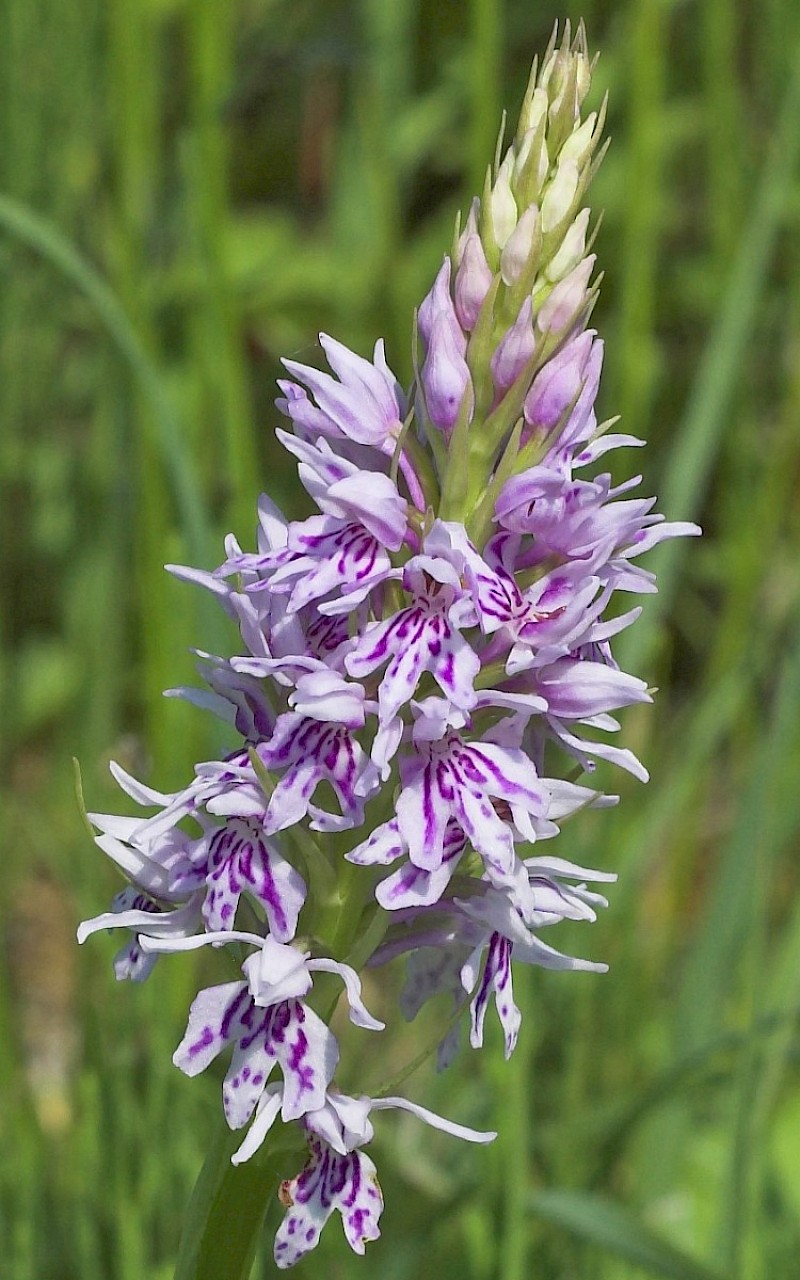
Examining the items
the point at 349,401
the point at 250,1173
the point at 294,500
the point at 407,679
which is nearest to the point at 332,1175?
the point at 250,1173

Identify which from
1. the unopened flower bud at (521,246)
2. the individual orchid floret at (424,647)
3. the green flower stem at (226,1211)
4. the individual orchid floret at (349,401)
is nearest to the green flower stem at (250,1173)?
the green flower stem at (226,1211)

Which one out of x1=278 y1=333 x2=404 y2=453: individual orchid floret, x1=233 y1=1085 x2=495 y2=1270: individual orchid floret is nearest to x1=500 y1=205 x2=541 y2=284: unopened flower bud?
x1=278 y1=333 x2=404 y2=453: individual orchid floret

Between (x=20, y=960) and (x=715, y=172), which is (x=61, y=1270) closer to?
(x=20, y=960)

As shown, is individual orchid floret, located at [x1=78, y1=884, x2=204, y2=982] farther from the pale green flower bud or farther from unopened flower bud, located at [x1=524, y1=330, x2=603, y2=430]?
the pale green flower bud

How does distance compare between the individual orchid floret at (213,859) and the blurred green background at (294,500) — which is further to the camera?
the blurred green background at (294,500)

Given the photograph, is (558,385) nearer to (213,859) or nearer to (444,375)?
(444,375)

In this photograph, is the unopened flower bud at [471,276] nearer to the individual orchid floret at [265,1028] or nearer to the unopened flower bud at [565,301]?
the unopened flower bud at [565,301]
